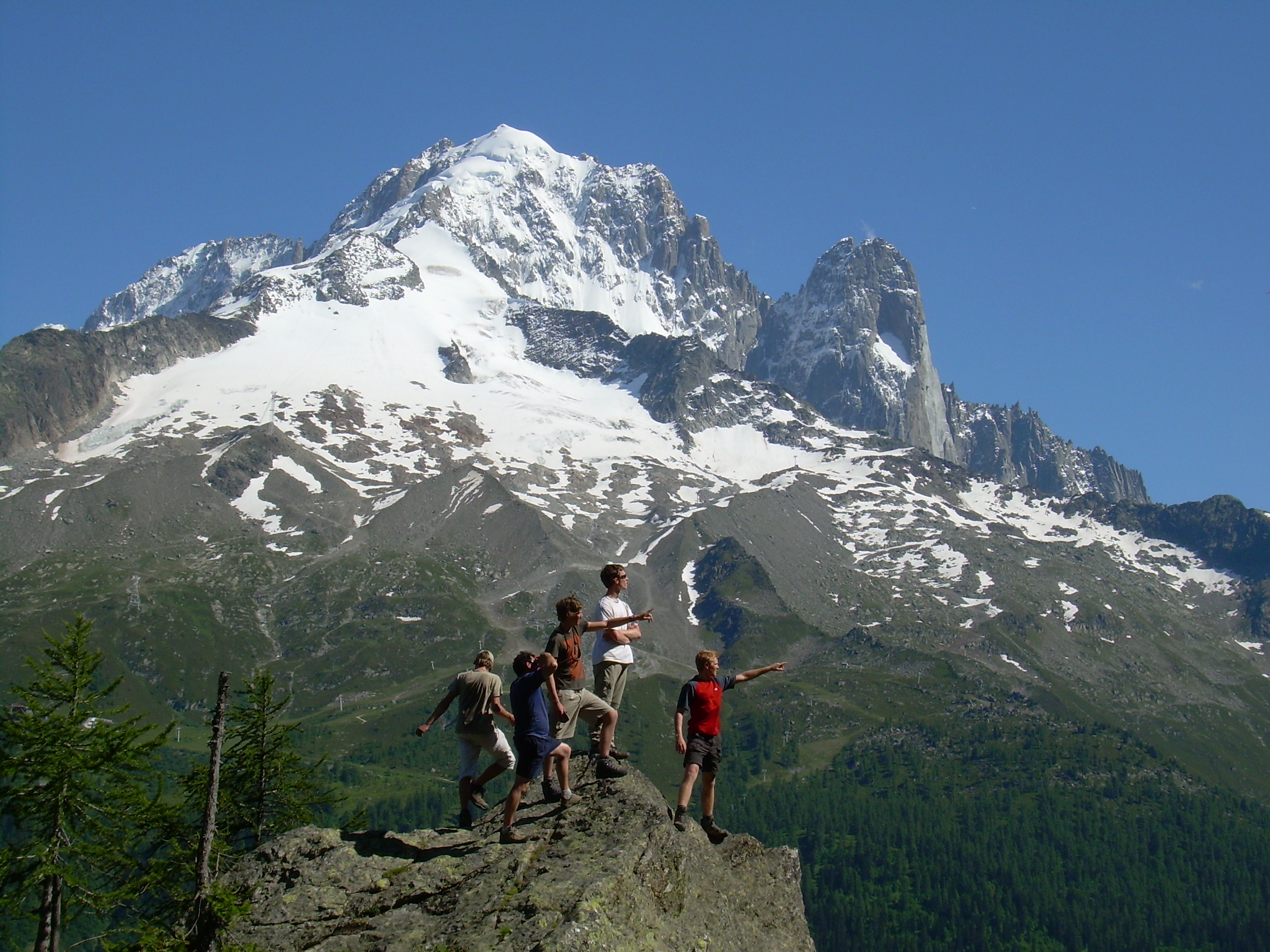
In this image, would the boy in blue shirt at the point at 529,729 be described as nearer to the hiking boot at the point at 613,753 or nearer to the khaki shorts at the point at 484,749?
the khaki shorts at the point at 484,749

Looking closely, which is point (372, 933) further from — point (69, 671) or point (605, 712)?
point (69, 671)

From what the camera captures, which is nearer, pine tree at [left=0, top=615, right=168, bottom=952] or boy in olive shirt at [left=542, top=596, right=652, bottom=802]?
boy in olive shirt at [left=542, top=596, right=652, bottom=802]

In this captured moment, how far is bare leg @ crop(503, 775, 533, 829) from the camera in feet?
76.4

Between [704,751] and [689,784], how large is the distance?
3.26 feet

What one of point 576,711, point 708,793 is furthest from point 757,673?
point 576,711

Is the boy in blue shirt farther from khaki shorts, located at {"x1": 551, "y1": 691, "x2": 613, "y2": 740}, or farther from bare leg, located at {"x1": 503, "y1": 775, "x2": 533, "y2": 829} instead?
khaki shorts, located at {"x1": 551, "y1": 691, "x2": 613, "y2": 740}

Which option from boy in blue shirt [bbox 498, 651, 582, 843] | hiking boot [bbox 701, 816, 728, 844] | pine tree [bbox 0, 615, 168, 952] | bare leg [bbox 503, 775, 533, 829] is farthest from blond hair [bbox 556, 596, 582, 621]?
pine tree [bbox 0, 615, 168, 952]

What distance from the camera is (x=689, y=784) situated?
2414 centimetres

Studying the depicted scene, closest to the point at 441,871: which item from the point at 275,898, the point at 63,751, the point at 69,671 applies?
the point at 275,898

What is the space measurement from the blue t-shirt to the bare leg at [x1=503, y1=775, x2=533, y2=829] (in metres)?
0.95

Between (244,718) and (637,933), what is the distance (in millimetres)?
22512

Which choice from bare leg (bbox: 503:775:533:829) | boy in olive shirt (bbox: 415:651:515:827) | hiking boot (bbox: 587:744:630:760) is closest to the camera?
bare leg (bbox: 503:775:533:829)

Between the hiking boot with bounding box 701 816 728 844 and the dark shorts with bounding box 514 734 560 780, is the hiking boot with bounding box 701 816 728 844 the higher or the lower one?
the lower one

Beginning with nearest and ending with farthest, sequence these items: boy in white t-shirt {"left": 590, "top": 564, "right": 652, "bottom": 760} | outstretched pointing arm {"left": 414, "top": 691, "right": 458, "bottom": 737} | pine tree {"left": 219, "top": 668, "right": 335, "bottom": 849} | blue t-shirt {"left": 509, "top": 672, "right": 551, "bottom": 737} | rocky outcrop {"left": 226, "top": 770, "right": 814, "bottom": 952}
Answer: rocky outcrop {"left": 226, "top": 770, "right": 814, "bottom": 952}
blue t-shirt {"left": 509, "top": 672, "right": 551, "bottom": 737}
outstretched pointing arm {"left": 414, "top": 691, "right": 458, "bottom": 737}
boy in white t-shirt {"left": 590, "top": 564, "right": 652, "bottom": 760}
pine tree {"left": 219, "top": 668, "right": 335, "bottom": 849}
